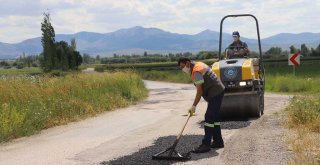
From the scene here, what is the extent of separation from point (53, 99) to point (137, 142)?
233 inches

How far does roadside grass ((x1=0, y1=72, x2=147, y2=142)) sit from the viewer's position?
13.0m

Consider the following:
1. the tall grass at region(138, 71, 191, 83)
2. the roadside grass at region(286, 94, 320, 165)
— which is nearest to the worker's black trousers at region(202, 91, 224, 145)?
the roadside grass at region(286, 94, 320, 165)

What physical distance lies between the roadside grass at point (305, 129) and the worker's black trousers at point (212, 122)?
55.5 inches

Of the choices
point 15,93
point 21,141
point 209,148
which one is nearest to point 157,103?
point 15,93

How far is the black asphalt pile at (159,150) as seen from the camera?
8.66 m

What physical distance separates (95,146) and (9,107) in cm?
400

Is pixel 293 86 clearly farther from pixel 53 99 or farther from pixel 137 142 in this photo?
pixel 137 142

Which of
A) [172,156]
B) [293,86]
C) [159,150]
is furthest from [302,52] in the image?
[172,156]

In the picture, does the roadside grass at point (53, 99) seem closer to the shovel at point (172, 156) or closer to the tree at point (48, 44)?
the shovel at point (172, 156)

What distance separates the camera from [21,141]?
1174 centimetres

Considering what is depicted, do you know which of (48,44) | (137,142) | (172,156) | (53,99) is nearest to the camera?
(172,156)

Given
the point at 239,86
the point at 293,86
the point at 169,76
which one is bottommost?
the point at 169,76

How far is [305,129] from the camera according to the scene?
10.7 meters

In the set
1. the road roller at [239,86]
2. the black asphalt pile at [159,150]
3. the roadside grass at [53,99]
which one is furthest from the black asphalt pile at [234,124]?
the roadside grass at [53,99]
